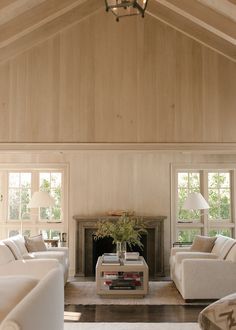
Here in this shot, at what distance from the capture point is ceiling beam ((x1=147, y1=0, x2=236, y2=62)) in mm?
6430

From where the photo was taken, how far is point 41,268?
6.19 metres

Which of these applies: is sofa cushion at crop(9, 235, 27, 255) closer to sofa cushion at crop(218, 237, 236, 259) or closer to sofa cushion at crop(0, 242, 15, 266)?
sofa cushion at crop(0, 242, 15, 266)

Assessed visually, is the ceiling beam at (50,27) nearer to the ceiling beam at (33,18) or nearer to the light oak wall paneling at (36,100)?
the ceiling beam at (33,18)

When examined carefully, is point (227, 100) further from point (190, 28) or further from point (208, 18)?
point (208, 18)

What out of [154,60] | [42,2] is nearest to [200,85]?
[154,60]

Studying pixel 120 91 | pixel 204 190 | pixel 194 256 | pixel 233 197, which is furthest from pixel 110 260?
pixel 233 197

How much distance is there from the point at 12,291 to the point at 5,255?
324 cm

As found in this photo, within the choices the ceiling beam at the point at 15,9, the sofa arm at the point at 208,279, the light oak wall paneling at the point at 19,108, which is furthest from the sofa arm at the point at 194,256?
the ceiling beam at the point at 15,9

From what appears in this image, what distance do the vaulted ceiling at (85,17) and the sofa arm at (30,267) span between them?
306 cm

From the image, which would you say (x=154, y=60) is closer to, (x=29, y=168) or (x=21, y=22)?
(x=21, y=22)

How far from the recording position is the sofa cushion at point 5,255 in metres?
6.09

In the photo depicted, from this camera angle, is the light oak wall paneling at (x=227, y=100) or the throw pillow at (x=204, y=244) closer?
the light oak wall paneling at (x=227, y=100)

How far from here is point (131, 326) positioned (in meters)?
4.98

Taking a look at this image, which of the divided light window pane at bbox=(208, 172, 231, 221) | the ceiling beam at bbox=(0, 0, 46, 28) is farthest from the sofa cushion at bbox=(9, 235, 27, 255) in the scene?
the divided light window pane at bbox=(208, 172, 231, 221)
